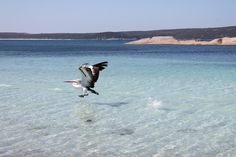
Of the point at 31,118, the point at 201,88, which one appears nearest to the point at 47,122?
the point at 31,118

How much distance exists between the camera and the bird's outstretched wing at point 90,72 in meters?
10.9

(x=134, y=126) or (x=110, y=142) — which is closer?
(x=110, y=142)

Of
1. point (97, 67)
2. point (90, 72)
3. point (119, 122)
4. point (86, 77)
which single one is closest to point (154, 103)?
point (86, 77)

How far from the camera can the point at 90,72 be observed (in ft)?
37.0

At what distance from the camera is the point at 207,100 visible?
45.4 ft

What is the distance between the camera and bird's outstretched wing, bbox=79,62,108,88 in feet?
35.9

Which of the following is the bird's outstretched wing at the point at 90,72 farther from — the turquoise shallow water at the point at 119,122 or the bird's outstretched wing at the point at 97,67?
the turquoise shallow water at the point at 119,122

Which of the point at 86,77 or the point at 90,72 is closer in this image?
the point at 90,72

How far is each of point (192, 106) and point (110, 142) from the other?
506 centimetres

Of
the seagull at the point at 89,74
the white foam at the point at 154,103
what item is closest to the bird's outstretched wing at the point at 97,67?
the seagull at the point at 89,74

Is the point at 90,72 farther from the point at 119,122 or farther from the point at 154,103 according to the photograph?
the point at 154,103

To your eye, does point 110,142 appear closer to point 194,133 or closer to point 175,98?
point 194,133

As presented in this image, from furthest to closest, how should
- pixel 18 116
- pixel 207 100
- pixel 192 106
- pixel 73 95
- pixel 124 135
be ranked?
pixel 73 95
pixel 207 100
pixel 192 106
pixel 18 116
pixel 124 135

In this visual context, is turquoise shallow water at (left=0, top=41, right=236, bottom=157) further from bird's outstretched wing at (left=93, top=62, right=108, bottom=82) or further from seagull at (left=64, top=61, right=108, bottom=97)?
bird's outstretched wing at (left=93, top=62, right=108, bottom=82)
